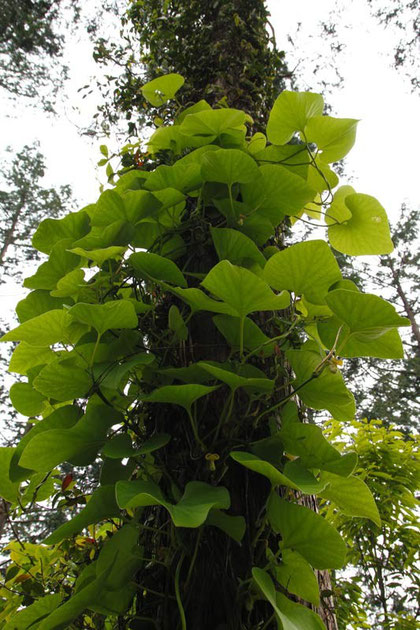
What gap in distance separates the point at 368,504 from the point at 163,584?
0.40 m

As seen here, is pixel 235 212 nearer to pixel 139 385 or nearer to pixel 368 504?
pixel 139 385

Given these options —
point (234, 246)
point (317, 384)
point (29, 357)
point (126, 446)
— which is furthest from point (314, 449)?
point (29, 357)

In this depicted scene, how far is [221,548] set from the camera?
770mm

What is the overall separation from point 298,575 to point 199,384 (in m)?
0.36

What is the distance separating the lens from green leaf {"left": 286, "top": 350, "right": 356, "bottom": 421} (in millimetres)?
816

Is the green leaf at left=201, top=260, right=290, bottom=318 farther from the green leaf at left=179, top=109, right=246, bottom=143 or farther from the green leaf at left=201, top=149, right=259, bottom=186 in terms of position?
the green leaf at left=179, top=109, right=246, bottom=143

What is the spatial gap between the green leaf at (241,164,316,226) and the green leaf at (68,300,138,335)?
45 cm

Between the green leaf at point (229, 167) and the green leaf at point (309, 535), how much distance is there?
692 millimetres

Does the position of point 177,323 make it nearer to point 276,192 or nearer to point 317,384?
point 317,384

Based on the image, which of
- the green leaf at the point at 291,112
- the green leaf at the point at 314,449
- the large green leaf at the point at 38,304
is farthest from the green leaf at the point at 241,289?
the green leaf at the point at 291,112

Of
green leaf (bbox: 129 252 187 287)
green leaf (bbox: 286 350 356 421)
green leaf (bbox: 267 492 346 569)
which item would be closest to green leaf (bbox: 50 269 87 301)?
green leaf (bbox: 129 252 187 287)

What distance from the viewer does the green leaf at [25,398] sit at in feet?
3.27

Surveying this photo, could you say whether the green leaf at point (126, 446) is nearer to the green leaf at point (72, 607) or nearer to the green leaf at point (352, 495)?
the green leaf at point (72, 607)

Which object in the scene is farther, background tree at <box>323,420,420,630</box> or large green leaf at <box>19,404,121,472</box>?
background tree at <box>323,420,420,630</box>
